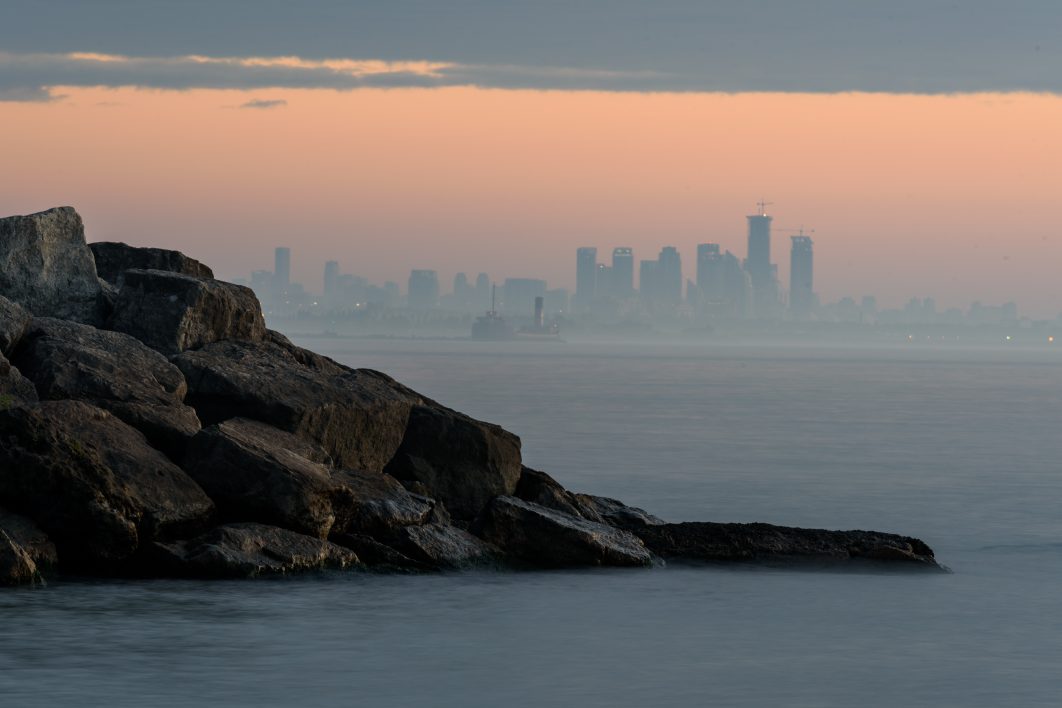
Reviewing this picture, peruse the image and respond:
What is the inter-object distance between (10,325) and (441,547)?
7390mm

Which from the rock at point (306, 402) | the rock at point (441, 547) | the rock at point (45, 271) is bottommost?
the rock at point (441, 547)

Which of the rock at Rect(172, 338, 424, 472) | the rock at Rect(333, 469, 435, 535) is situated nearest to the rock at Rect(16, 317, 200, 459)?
the rock at Rect(172, 338, 424, 472)

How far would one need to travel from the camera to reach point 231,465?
21891 millimetres

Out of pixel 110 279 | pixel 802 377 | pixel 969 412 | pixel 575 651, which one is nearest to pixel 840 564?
pixel 575 651

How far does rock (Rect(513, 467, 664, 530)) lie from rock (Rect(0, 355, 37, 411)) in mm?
7451

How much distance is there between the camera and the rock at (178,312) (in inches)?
1057

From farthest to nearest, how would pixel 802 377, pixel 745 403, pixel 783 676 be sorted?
pixel 802 377
pixel 745 403
pixel 783 676

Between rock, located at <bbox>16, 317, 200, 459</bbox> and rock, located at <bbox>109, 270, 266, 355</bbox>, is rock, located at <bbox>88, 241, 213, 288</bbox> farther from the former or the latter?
rock, located at <bbox>16, 317, 200, 459</bbox>

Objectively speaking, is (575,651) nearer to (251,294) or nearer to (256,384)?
(256,384)

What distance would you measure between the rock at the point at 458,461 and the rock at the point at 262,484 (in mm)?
3106

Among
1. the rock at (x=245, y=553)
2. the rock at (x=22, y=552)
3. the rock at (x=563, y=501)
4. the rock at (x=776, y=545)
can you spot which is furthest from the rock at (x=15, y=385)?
the rock at (x=776, y=545)

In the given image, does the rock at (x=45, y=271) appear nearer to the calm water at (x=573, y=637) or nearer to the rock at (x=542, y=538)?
the rock at (x=542, y=538)

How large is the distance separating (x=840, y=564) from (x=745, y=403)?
69.8 m

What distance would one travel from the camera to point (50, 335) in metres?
25.2
